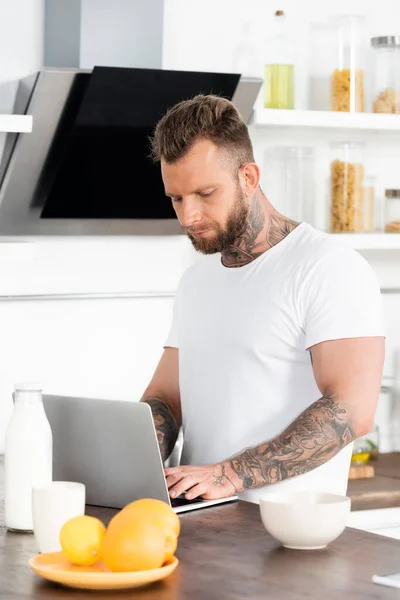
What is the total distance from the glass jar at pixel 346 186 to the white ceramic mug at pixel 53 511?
1.88m

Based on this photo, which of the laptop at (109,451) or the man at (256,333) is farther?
the man at (256,333)

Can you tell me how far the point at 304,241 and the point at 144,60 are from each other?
99 cm

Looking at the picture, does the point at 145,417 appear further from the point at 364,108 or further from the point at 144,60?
the point at 364,108

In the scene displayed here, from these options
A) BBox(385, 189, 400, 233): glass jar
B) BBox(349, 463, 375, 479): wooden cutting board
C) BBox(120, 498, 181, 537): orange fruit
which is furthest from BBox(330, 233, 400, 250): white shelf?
BBox(120, 498, 181, 537): orange fruit

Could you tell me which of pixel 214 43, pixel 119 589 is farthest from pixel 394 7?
pixel 119 589

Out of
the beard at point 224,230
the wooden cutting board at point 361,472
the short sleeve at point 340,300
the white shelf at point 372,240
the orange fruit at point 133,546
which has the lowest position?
the wooden cutting board at point 361,472

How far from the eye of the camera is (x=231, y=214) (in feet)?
6.31

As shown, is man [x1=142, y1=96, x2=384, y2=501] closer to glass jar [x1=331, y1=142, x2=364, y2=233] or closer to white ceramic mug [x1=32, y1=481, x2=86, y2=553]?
white ceramic mug [x1=32, y1=481, x2=86, y2=553]

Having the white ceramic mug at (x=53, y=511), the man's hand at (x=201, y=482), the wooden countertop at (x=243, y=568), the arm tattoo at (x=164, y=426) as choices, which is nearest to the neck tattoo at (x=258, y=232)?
the arm tattoo at (x=164, y=426)

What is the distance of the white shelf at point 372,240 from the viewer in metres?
3.05

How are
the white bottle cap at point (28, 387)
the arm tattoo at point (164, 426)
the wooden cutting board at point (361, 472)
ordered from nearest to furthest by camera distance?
the white bottle cap at point (28, 387) < the arm tattoo at point (164, 426) < the wooden cutting board at point (361, 472)

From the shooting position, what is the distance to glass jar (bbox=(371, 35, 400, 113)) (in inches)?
123

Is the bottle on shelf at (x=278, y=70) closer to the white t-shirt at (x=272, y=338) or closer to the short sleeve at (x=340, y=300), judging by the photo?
the white t-shirt at (x=272, y=338)

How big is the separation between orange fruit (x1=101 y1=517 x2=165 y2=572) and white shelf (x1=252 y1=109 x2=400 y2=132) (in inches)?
72.7
